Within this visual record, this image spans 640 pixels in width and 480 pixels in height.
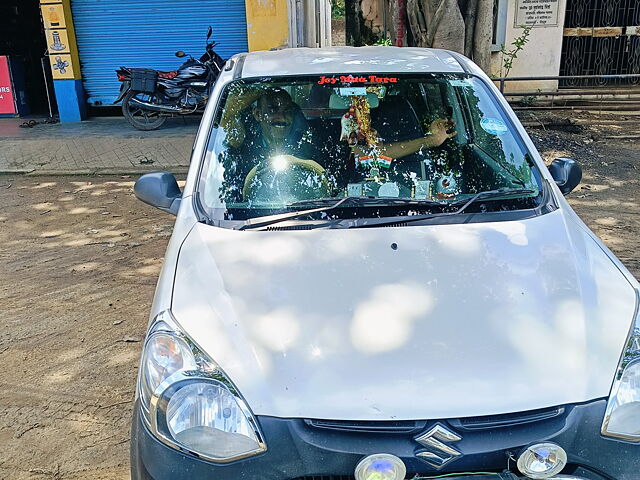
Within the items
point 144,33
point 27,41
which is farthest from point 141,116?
point 27,41

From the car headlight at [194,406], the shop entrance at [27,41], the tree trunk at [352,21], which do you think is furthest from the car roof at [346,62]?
the tree trunk at [352,21]

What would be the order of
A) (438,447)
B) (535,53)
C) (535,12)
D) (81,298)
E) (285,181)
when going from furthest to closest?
(535,53)
(535,12)
(81,298)
(285,181)
(438,447)

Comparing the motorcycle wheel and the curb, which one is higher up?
the motorcycle wheel

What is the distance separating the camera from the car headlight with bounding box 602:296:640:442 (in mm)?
1646

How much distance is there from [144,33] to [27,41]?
174 inches

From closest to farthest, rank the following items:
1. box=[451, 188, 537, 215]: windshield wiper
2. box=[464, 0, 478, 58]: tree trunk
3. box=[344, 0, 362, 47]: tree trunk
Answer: box=[451, 188, 537, 215]: windshield wiper → box=[464, 0, 478, 58]: tree trunk → box=[344, 0, 362, 47]: tree trunk

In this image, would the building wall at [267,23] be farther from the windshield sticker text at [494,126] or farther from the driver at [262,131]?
the windshield sticker text at [494,126]

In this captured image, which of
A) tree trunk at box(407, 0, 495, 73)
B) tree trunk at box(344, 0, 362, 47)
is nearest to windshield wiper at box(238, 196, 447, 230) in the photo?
tree trunk at box(407, 0, 495, 73)

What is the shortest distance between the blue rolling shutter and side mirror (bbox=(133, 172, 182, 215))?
8.59 meters

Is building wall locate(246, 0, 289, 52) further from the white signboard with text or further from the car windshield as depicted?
the car windshield

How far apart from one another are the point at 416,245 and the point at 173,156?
676 cm

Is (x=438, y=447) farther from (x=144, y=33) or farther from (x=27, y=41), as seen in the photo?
(x=27, y=41)

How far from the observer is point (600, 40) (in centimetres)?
1295

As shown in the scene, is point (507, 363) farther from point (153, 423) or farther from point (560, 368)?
point (153, 423)
